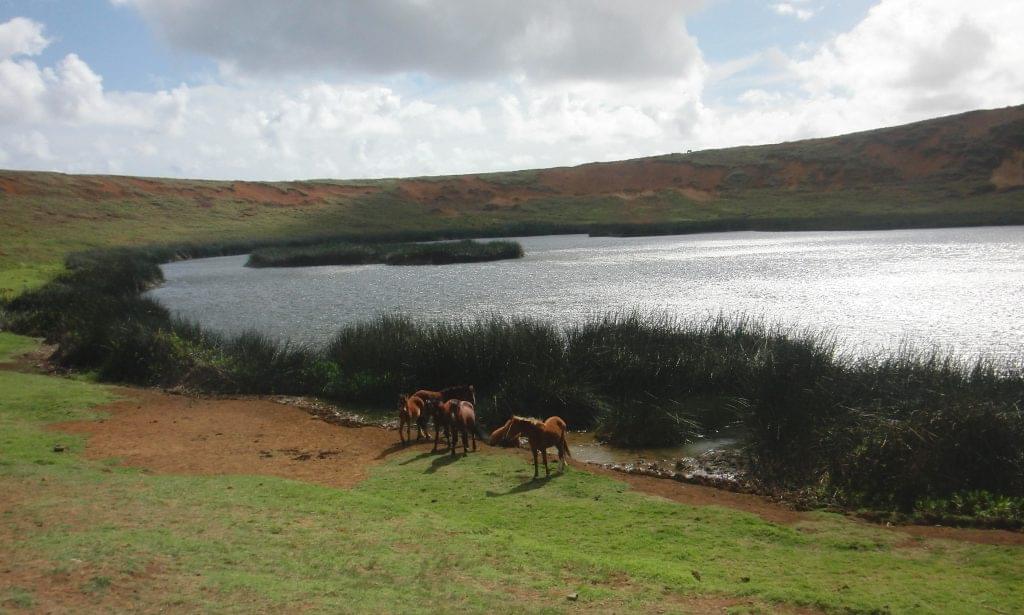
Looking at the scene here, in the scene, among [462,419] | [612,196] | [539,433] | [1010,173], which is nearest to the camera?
[539,433]

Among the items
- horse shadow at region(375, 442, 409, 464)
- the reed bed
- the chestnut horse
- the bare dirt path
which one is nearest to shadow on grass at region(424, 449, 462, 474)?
the chestnut horse

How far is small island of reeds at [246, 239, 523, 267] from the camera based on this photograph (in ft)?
156

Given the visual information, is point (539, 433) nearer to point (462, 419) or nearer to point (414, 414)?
point (462, 419)

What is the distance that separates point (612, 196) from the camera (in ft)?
276

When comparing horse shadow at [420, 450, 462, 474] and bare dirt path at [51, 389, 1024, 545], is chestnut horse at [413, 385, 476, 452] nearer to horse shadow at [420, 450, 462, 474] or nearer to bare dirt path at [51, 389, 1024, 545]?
horse shadow at [420, 450, 462, 474]

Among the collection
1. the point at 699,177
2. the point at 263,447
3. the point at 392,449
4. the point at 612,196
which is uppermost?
the point at 699,177

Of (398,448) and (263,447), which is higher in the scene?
(263,447)

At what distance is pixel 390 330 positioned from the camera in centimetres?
1722

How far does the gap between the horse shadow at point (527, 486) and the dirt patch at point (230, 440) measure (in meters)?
1.74

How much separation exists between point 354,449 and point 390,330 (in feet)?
20.4

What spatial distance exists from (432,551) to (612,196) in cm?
7990

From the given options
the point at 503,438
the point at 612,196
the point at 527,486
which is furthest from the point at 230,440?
the point at 612,196

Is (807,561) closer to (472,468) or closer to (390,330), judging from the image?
(472,468)

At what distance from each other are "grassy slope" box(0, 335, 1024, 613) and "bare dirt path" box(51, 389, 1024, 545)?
0.56 metres
